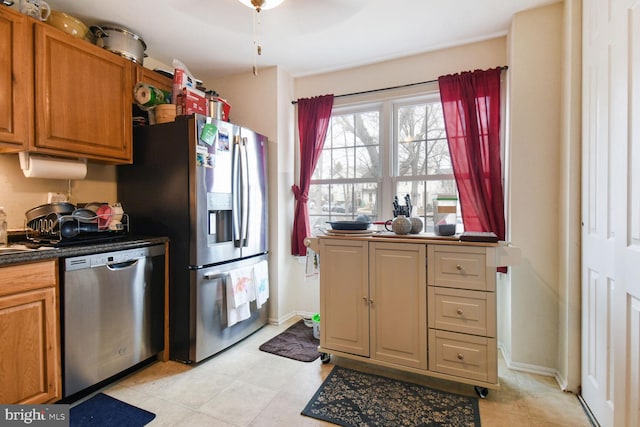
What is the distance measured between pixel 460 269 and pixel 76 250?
2280mm

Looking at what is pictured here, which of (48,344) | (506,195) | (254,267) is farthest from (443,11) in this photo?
(48,344)

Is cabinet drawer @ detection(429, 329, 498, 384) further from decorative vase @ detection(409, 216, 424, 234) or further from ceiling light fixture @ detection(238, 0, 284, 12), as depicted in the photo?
ceiling light fixture @ detection(238, 0, 284, 12)

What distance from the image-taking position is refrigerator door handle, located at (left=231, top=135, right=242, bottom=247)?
253 centimetres

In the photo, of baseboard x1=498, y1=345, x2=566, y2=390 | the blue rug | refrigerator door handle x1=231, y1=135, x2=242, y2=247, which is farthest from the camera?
refrigerator door handle x1=231, y1=135, x2=242, y2=247

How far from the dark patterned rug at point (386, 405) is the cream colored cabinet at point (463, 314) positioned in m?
0.17

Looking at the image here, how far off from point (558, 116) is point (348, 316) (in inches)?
79.3

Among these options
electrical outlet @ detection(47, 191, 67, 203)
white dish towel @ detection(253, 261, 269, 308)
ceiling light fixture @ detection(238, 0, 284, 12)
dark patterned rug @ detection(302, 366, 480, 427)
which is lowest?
dark patterned rug @ detection(302, 366, 480, 427)

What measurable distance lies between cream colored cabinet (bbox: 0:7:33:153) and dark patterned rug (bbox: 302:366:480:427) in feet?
7.53

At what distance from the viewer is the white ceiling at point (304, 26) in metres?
2.07

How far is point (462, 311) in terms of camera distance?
1.87m

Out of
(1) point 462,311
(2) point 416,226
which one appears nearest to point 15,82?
(2) point 416,226

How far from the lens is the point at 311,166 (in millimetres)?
3115

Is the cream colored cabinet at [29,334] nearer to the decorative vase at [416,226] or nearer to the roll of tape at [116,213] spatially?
the roll of tape at [116,213]

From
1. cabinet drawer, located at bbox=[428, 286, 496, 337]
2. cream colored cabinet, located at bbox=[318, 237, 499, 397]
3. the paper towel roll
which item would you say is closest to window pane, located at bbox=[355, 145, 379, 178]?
cream colored cabinet, located at bbox=[318, 237, 499, 397]
